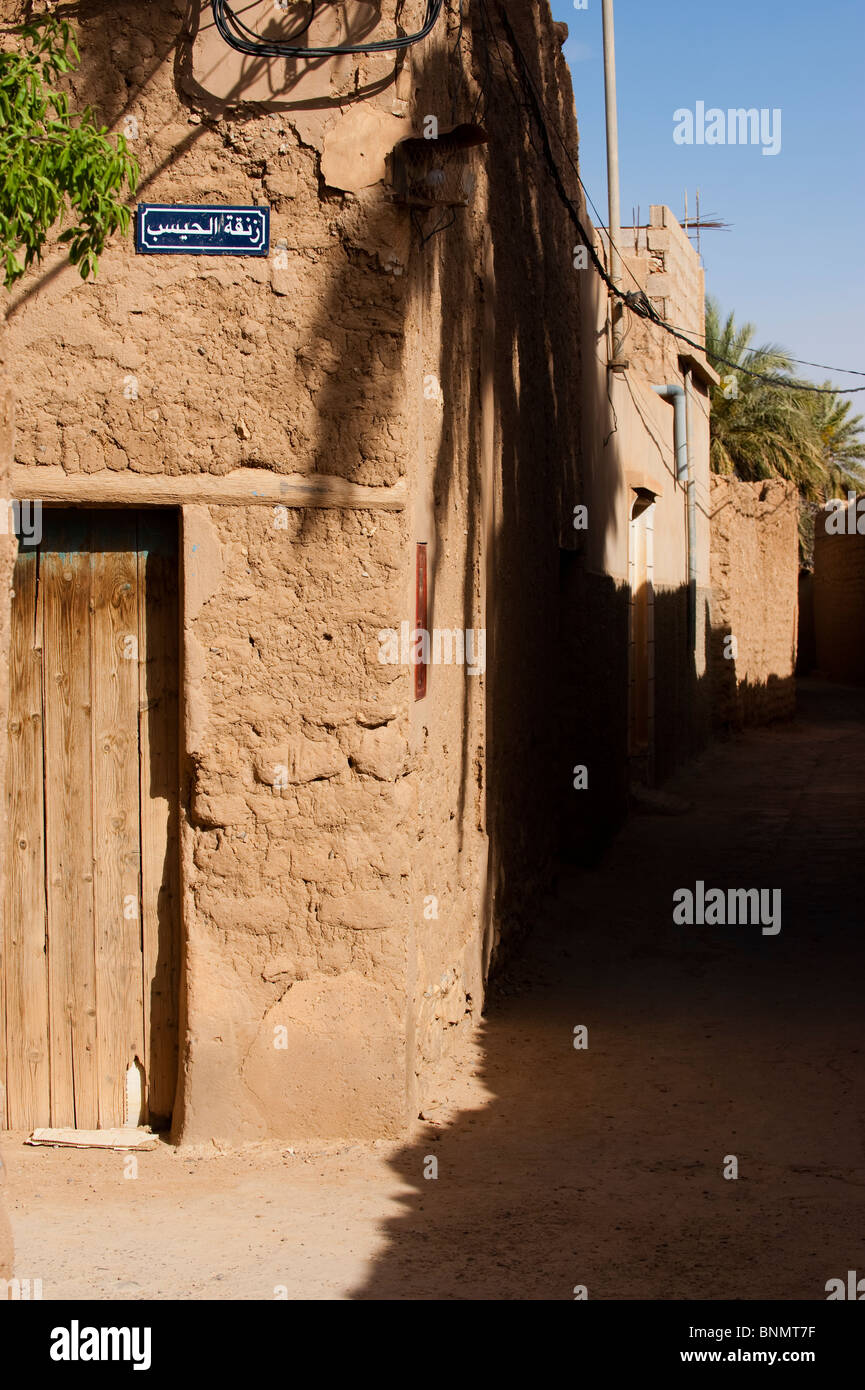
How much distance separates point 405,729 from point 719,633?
13.8 metres

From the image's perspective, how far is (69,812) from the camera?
4922mm

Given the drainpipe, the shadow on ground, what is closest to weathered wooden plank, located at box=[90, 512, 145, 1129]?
the shadow on ground

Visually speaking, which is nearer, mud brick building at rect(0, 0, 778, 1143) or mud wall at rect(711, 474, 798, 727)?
mud brick building at rect(0, 0, 778, 1143)

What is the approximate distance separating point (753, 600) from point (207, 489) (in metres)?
15.9

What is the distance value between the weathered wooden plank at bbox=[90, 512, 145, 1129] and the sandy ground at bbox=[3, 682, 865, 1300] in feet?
1.95

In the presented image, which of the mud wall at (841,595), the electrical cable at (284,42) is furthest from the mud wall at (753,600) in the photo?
the electrical cable at (284,42)

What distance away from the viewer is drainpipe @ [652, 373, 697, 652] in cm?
1538

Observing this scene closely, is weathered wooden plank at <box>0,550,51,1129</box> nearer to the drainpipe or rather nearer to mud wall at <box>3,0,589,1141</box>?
mud wall at <box>3,0,589,1141</box>

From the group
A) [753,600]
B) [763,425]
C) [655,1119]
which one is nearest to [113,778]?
[655,1119]

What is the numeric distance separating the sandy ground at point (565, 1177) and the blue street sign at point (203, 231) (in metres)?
3.13

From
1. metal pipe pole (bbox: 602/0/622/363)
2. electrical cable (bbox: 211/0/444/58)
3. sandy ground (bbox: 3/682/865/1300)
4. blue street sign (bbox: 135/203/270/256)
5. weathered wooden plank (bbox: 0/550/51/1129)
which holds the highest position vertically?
metal pipe pole (bbox: 602/0/622/363)

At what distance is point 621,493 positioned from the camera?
37.8ft

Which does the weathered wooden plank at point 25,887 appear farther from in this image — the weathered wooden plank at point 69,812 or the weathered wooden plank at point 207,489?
the weathered wooden plank at point 207,489
